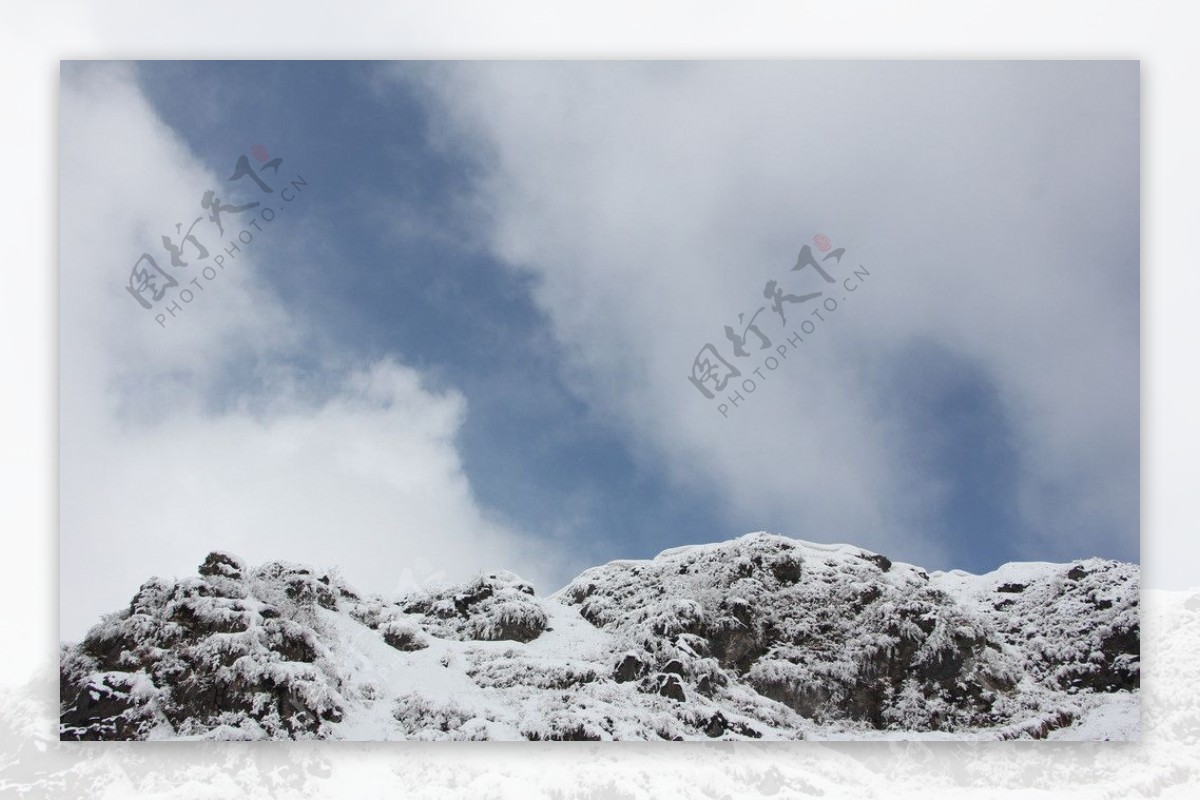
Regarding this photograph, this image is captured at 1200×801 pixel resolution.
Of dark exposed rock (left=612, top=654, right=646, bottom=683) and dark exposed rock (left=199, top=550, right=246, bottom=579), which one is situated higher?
dark exposed rock (left=199, top=550, right=246, bottom=579)

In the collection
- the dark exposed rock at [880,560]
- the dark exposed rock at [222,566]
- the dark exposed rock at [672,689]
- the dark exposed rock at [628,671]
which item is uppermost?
the dark exposed rock at [222,566]

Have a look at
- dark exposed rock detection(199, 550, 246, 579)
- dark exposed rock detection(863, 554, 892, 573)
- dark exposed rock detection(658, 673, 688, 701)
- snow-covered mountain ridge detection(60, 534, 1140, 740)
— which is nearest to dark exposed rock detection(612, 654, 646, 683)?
snow-covered mountain ridge detection(60, 534, 1140, 740)

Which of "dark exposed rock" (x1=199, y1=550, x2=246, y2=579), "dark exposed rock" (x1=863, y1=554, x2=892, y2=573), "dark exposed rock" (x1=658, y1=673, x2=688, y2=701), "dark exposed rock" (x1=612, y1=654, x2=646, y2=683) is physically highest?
"dark exposed rock" (x1=199, y1=550, x2=246, y2=579)

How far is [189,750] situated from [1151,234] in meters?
5.53

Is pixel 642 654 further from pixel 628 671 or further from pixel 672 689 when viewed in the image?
pixel 672 689

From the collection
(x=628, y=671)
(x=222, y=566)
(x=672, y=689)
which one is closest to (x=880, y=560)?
(x=672, y=689)

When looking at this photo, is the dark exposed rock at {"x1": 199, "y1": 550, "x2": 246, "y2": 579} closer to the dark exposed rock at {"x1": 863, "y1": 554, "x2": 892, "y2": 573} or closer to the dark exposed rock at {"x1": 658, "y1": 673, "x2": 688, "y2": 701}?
the dark exposed rock at {"x1": 658, "y1": 673, "x2": 688, "y2": 701}

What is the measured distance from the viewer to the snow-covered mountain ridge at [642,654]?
5523 mm

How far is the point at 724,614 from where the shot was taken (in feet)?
18.7

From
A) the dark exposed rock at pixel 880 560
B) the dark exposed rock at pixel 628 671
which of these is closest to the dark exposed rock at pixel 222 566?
the dark exposed rock at pixel 628 671

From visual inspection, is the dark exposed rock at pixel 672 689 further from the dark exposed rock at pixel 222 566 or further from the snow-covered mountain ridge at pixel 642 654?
the dark exposed rock at pixel 222 566

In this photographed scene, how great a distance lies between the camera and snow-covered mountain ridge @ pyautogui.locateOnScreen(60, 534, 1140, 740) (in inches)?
217

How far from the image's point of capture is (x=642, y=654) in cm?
564

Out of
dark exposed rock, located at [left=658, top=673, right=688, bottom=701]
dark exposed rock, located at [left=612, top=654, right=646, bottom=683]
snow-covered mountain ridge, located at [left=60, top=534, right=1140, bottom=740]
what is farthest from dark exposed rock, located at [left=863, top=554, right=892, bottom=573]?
dark exposed rock, located at [left=612, top=654, right=646, bottom=683]
